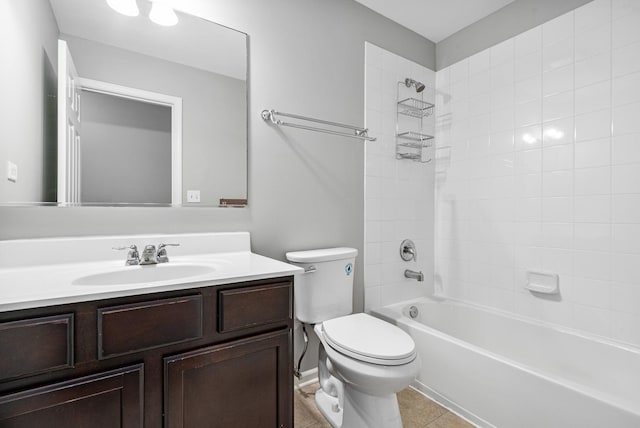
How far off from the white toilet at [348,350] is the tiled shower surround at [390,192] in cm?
46

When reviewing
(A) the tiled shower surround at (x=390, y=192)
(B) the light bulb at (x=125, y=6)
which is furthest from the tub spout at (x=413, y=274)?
(B) the light bulb at (x=125, y=6)

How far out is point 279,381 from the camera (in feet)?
3.69

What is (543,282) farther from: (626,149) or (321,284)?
(321,284)

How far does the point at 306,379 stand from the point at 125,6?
2102 millimetres

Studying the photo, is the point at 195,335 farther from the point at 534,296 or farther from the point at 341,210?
the point at 534,296

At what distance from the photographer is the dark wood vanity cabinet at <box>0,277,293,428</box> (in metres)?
0.76

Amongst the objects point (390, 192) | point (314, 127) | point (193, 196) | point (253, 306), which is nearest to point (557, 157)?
point (390, 192)

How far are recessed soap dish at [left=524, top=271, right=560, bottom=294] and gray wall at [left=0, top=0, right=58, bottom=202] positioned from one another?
8.25 ft

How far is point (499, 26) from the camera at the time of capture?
2.15m

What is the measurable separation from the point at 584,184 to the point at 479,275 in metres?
0.85

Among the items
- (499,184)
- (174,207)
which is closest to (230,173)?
(174,207)

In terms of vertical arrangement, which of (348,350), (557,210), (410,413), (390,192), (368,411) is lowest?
(410,413)

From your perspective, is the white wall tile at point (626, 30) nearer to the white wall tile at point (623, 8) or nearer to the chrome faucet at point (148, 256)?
the white wall tile at point (623, 8)

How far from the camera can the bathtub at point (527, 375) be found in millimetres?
1228
